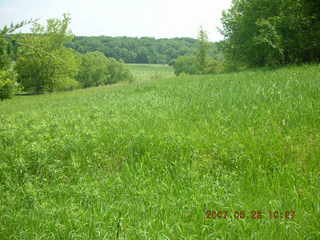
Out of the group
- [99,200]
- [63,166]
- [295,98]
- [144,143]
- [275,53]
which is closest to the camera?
[99,200]

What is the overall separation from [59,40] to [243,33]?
2840 cm

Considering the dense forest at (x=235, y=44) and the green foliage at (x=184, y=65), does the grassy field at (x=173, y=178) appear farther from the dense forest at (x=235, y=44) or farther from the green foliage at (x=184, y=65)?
the green foliage at (x=184, y=65)

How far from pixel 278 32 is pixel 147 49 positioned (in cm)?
7983

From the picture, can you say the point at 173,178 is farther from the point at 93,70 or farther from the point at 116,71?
the point at 116,71

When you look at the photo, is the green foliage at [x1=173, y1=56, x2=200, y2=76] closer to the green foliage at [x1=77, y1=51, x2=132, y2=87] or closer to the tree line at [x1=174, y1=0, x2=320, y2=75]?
the green foliage at [x1=77, y1=51, x2=132, y2=87]

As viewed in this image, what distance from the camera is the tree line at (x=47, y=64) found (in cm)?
260

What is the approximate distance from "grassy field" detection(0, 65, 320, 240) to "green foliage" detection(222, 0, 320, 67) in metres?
16.9

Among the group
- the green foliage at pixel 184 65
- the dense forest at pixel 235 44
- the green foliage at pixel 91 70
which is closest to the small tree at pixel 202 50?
the dense forest at pixel 235 44

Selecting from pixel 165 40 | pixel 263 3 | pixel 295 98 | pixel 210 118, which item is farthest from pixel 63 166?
pixel 165 40

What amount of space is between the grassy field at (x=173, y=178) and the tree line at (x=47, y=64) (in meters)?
1.79

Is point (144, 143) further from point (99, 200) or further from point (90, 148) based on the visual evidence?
point (99, 200)

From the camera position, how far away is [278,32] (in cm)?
2214

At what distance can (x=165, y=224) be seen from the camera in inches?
116

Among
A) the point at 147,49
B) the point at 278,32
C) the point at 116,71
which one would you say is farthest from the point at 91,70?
the point at 278,32
